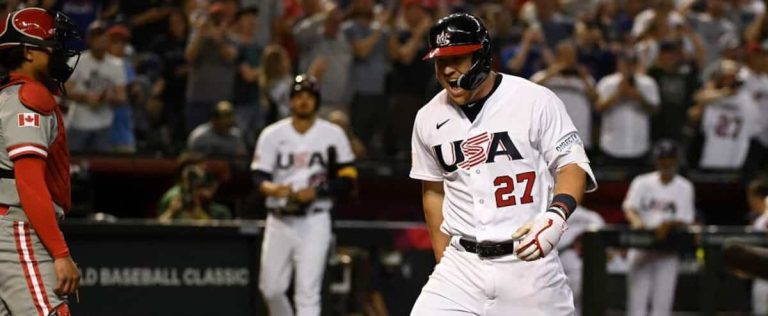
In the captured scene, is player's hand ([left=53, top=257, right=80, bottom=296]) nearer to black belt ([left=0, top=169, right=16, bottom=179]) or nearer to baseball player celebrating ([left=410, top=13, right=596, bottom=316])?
black belt ([left=0, top=169, right=16, bottom=179])

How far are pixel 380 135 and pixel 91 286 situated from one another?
4.63 m

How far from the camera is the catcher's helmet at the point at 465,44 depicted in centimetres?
571

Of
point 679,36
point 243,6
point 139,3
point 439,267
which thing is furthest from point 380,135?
point 439,267

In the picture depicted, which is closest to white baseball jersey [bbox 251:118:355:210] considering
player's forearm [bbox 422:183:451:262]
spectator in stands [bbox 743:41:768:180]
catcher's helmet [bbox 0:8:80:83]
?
player's forearm [bbox 422:183:451:262]

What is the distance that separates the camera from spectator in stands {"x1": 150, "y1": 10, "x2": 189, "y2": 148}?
12914 millimetres

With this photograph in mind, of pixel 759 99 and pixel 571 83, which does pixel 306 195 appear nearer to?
pixel 571 83

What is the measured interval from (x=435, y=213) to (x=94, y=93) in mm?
6536

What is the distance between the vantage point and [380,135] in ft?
45.9

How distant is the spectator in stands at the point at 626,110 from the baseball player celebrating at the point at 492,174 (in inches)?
A: 329

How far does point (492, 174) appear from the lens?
18.8 ft

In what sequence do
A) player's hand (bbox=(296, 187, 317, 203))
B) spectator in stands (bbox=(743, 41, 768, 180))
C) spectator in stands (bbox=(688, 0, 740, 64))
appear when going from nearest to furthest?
player's hand (bbox=(296, 187, 317, 203)) → spectator in stands (bbox=(743, 41, 768, 180)) → spectator in stands (bbox=(688, 0, 740, 64))

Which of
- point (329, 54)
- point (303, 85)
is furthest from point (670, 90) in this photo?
point (303, 85)

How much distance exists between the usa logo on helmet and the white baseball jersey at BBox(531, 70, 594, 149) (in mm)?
7962

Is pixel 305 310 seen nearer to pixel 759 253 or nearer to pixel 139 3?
pixel 139 3
